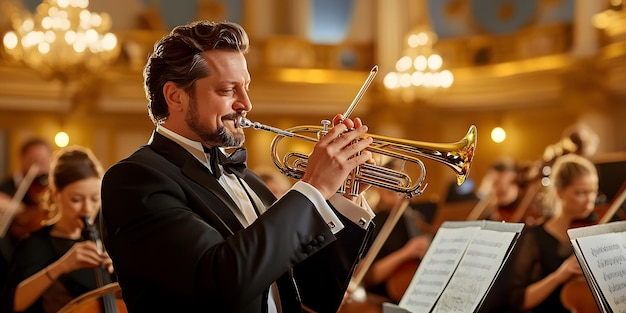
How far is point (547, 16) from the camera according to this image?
39.8 ft

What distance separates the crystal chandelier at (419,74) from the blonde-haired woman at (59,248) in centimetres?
809

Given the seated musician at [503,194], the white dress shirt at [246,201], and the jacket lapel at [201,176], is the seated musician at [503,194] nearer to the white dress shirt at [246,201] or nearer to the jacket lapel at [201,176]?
the white dress shirt at [246,201]

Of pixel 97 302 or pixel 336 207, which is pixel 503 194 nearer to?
pixel 97 302

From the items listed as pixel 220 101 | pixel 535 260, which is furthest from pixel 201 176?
pixel 535 260

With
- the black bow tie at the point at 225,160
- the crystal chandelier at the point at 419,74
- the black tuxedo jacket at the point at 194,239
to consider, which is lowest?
the black tuxedo jacket at the point at 194,239

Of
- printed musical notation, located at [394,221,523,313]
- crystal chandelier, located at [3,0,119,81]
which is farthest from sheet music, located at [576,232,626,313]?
crystal chandelier, located at [3,0,119,81]

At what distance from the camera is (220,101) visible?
2.30 m

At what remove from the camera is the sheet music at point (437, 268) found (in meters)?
2.81

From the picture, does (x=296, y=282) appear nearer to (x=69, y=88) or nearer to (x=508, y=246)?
(x=508, y=246)

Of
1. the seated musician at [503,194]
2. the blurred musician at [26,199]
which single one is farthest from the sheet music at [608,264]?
the seated musician at [503,194]

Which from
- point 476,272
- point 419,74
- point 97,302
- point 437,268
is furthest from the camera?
point 419,74

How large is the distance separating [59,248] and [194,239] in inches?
81.3

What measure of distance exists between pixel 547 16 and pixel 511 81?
1105mm

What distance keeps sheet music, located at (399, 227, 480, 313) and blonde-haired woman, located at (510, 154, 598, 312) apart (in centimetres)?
143
